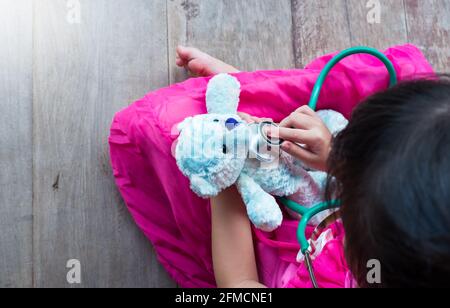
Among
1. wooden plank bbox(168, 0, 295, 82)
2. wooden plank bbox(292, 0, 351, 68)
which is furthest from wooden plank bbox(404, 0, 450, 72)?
wooden plank bbox(168, 0, 295, 82)

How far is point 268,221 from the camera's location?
65 cm

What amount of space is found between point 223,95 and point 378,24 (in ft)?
1.41

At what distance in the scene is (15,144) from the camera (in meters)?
0.86

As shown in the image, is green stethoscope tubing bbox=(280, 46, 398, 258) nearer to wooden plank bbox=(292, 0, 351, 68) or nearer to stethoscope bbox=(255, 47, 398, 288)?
stethoscope bbox=(255, 47, 398, 288)

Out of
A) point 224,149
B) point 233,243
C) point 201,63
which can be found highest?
point 201,63

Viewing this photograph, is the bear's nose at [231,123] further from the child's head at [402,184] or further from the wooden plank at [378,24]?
the wooden plank at [378,24]

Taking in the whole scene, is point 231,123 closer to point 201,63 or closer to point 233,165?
point 233,165

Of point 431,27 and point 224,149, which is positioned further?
point 431,27

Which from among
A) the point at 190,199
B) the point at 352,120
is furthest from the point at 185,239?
the point at 352,120

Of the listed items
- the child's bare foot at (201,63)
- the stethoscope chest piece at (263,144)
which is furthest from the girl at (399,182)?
the child's bare foot at (201,63)

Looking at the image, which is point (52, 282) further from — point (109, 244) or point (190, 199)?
point (190, 199)

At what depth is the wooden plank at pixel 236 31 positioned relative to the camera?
926mm

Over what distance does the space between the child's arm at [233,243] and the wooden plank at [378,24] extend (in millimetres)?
434

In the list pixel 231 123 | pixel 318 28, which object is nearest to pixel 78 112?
pixel 231 123
